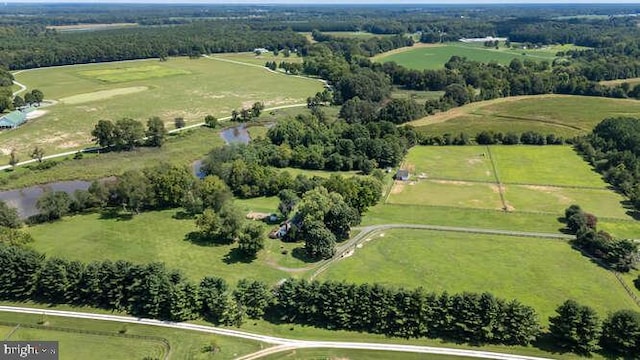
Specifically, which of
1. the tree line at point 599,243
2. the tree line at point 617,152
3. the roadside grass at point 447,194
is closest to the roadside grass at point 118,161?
the roadside grass at point 447,194

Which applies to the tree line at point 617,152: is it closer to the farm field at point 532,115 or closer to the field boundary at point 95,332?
the farm field at point 532,115

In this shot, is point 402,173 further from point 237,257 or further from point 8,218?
point 8,218

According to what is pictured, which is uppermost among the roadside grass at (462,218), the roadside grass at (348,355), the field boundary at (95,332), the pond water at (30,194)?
the roadside grass at (462,218)

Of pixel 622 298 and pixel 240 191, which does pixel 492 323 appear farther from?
pixel 240 191

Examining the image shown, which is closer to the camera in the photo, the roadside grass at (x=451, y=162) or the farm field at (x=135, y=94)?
the roadside grass at (x=451, y=162)

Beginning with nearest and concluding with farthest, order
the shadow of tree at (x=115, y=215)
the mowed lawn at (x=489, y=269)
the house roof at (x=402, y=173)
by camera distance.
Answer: the mowed lawn at (x=489, y=269) < the shadow of tree at (x=115, y=215) < the house roof at (x=402, y=173)

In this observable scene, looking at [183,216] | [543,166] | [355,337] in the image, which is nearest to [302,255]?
[355,337]

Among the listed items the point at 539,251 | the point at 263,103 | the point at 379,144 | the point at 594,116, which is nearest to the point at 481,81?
the point at 594,116
